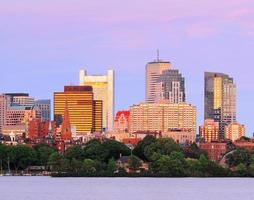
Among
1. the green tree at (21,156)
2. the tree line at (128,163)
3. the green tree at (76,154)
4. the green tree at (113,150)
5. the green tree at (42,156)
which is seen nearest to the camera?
the tree line at (128,163)

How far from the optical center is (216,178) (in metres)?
128

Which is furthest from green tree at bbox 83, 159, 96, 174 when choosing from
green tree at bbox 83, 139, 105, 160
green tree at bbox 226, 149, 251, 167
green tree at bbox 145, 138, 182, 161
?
green tree at bbox 226, 149, 251, 167

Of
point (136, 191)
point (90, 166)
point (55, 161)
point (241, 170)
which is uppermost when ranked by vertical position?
point (55, 161)

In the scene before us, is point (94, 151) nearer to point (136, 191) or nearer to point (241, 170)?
point (241, 170)

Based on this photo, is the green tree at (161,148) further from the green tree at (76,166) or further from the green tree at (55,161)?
the green tree at (55,161)

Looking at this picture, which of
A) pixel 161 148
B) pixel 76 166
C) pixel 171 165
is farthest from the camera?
pixel 161 148

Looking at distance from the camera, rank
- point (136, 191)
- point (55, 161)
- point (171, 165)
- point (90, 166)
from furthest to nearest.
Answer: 1. point (55, 161)
2. point (90, 166)
3. point (171, 165)
4. point (136, 191)

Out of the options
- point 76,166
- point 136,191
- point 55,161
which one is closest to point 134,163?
point 76,166

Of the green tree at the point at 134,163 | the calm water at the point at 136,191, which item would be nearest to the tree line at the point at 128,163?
the green tree at the point at 134,163

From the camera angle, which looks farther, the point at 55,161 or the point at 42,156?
the point at 42,156

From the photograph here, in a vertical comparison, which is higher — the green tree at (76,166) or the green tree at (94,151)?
the green tree at (94,151)

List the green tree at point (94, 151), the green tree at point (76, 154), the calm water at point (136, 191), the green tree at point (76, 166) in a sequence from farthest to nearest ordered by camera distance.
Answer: the green tree at point (94, 151) → the green tree at point (76, 154) → the green tree at point (76, 166) → the calm water at point (136, 191)

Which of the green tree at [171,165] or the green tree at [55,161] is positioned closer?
the green tree at [171,165]

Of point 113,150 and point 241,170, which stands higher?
point 113,150
